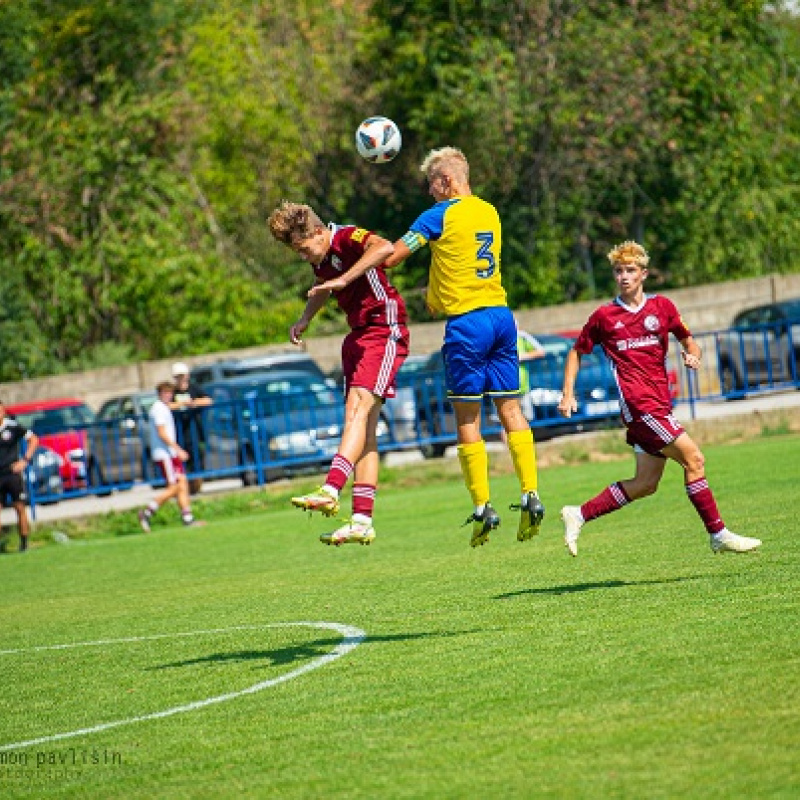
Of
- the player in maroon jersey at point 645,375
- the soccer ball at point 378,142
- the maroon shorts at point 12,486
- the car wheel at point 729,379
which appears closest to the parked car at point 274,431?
the maroon shorts at point 12,486

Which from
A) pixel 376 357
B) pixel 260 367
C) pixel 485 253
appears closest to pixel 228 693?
pixel 376 357

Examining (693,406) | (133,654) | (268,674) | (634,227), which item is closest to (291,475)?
(693,406)

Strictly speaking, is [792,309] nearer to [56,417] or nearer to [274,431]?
[274,431]

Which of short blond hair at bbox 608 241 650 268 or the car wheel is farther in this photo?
the car wheel

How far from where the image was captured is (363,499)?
10.2 m

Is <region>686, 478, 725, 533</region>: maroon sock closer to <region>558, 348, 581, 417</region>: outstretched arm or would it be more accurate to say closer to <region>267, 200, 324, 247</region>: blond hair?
<region>558, 348, 581, 417</region>: outstretched arm

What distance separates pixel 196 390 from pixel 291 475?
3.10 metres

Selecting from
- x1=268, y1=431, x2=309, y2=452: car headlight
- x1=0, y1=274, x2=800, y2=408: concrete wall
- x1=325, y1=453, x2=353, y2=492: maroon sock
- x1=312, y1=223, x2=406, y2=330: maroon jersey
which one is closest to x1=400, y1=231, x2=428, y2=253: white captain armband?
x1=312, y1=223, x2=406, y2=330: maroon jersey

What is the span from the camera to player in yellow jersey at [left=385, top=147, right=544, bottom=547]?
33.3 feet

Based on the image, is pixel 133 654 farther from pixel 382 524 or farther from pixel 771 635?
pixel 382 524

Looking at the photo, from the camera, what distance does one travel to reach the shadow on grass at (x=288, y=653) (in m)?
9.28

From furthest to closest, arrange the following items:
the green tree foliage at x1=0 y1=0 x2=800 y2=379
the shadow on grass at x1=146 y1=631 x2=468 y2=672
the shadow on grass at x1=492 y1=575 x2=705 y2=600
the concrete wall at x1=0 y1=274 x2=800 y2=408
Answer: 1. the green tree foliage at x1=0 y1=0 x2=800 y2=379
2. the concrete wall at x1=0 y1=274 x2=800 y2=408
3. the shadow on grass at x1=492 y1=575 x2=705 y2=600
4. the shadow on grass at x1=146 y1=631 x2=468 y2=672

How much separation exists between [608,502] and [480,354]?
1.57 meters

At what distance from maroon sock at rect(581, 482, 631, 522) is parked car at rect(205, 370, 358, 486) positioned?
1397cm
